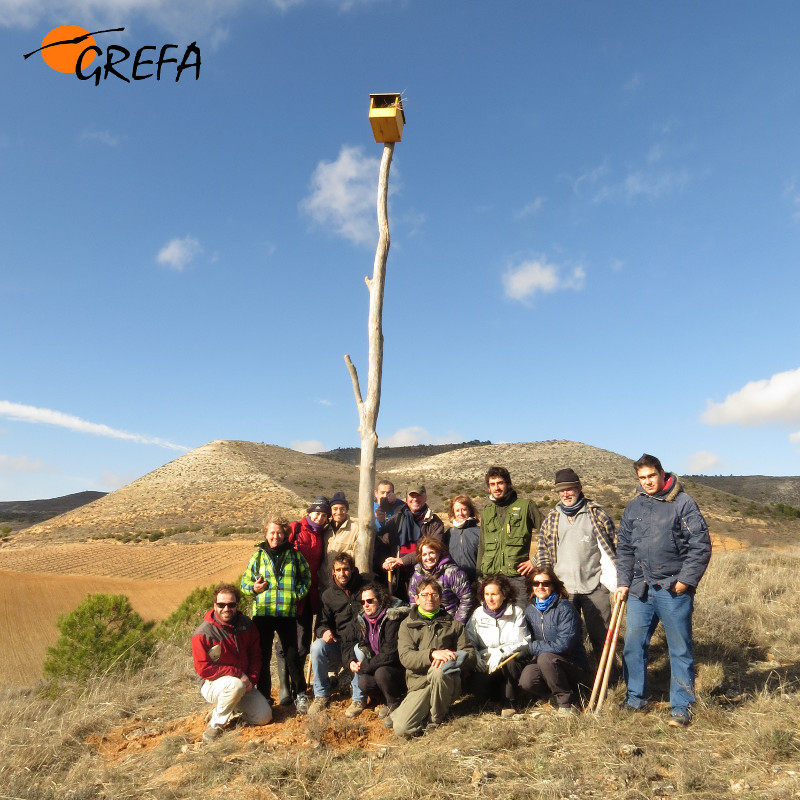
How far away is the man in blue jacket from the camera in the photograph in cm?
440

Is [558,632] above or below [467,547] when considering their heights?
below

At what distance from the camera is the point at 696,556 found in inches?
171

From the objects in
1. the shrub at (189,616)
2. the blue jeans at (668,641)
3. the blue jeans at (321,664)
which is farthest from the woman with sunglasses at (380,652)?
the shrub at (189,616)

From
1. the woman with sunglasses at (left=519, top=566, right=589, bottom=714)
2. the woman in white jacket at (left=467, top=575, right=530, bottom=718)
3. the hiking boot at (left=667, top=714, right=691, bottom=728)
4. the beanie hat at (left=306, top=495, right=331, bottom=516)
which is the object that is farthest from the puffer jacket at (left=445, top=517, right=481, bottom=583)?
the hiking boot at (left=667, top=714, right=691, bottom=728)

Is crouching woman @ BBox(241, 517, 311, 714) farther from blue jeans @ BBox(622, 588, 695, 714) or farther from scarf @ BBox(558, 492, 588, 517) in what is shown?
blue jeans @ BBox(622, 588, 695, 714)

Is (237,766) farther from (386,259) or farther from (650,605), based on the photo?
(386,259)

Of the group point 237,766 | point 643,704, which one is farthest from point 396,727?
point 643,704

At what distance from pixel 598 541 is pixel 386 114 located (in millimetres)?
5025

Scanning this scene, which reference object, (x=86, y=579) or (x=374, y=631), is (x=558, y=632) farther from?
(x=86, y=579)

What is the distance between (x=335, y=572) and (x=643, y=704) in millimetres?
2703

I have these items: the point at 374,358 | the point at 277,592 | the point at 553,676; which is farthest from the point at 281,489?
the point at 553,676

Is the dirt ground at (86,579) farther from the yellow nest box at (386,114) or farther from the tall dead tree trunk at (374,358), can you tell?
the yellow nest box at (386,114)

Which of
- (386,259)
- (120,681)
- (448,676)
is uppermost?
(386,259)

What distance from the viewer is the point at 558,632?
483 cm
